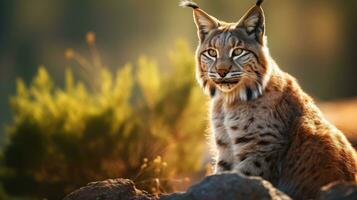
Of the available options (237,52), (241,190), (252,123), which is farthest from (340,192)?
(237,52)

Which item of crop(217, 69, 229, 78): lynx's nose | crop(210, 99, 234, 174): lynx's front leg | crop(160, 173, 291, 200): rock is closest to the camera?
crop(160, 173, 291, 200): rock

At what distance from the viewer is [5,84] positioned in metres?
28.7

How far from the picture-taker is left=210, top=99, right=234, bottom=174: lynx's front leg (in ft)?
19.9

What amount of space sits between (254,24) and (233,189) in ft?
6.29

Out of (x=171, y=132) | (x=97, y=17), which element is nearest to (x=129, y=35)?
(x=97, y=17)

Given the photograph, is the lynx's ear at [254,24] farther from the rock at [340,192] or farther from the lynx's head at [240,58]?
the rock at [340,192]

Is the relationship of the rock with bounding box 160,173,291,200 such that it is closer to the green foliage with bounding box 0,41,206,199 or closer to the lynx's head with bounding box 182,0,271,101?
the lynx's head with bounding box 182,0,271,101

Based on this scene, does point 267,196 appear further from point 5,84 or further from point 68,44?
point 68,44

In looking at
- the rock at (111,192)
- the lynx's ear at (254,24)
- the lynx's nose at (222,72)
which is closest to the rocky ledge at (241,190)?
the rock at (111,192)

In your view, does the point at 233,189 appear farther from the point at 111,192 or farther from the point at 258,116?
the point at 258,116

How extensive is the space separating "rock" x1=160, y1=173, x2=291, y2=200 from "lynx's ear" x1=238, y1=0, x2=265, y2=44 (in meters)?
1.79

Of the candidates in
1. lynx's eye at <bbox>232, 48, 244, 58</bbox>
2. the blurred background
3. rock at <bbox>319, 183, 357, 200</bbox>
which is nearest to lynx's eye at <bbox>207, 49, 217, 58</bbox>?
lynx's eye at <bbox>232, 48, 244, 58</bbox>

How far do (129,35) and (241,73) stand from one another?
27246 mm

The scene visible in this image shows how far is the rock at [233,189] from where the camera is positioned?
14.8 ft
